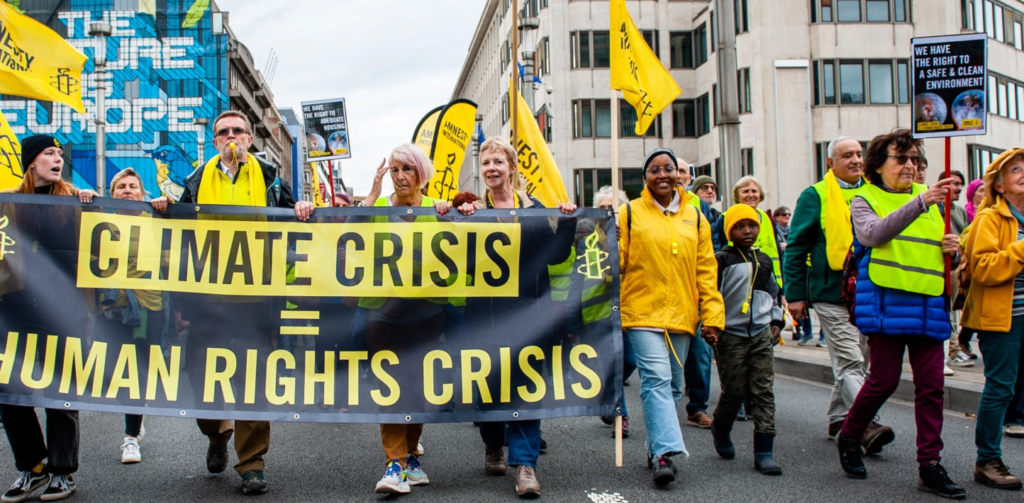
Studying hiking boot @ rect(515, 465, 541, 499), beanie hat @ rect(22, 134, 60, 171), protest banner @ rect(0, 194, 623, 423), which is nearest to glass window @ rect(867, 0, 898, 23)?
protest banner @ rect(0, 194, 623, 423)

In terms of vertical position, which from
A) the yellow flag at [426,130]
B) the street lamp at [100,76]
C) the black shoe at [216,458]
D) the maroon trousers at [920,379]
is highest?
the street lamp at [100,76]

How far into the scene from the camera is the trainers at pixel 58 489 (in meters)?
4.63

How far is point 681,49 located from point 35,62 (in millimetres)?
34751

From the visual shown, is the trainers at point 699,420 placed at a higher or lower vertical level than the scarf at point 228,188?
lower

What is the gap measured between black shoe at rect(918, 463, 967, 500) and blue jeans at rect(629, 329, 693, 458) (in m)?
1.23

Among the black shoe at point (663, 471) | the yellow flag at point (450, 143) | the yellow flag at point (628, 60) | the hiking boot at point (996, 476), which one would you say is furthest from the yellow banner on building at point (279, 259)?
the yellow flag at point (450, 143)

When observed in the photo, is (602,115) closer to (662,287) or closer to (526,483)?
(662,287)

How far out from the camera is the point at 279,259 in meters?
4.98

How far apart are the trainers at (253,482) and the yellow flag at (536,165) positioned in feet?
18.1

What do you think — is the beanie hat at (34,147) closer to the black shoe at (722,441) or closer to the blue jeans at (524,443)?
the blue jeans at (524,443)

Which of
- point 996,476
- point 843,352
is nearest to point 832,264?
point 843,352

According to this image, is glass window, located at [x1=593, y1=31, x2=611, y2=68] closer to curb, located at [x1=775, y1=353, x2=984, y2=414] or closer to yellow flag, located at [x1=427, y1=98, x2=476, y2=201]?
yellow flag, located at [x1=427, y1=98, x2=476, y2=201]

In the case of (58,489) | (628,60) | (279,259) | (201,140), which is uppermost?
(201,140)

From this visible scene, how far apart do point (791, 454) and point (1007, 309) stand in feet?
5.23
